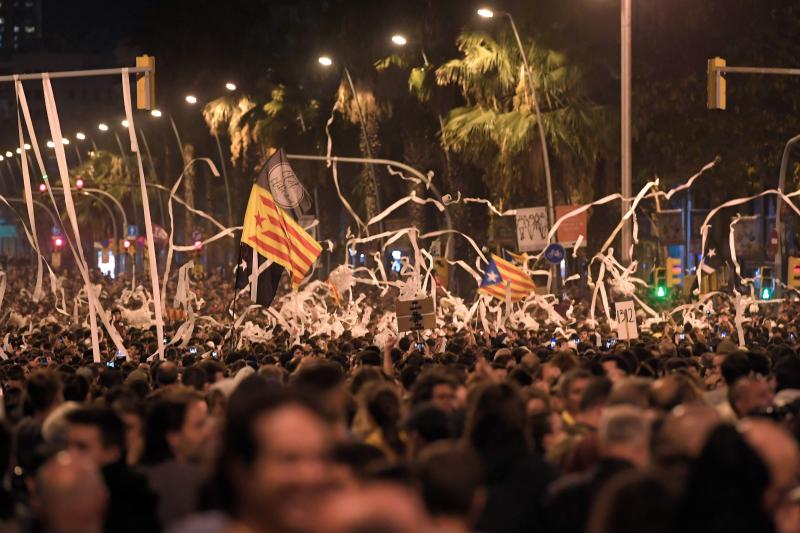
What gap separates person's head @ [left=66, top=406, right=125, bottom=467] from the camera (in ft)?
21.3

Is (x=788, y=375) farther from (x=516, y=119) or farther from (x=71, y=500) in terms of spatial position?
(x=516, y=119)

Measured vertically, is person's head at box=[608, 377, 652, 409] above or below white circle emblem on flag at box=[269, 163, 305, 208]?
below

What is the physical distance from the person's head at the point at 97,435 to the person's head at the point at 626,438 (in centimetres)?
200

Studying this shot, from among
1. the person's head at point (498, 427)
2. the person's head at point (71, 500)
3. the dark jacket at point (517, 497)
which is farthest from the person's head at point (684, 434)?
the person's head at point (71, 500)

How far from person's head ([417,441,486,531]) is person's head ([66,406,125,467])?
1.95 meters

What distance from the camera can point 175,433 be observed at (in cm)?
699

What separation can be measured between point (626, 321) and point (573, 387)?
1123 centimetres

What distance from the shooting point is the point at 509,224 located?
1772 inches

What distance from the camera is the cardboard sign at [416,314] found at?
61.8 feet

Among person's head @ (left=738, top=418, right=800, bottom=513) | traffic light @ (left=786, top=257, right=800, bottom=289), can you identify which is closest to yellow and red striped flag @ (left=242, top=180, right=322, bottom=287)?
traffic light @ (left=786, top=257, right=800, bottom=289)

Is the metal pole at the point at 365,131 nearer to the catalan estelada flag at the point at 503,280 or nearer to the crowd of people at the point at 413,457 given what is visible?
the catalan estelada flag at the point at 503,280

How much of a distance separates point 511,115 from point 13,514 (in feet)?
94.7

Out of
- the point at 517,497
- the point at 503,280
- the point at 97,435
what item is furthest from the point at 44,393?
the point at 503,280

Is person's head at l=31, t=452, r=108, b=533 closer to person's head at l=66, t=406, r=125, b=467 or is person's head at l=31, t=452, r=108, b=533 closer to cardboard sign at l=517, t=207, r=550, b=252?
person's head at l=66, t=406, r=125, b=467
